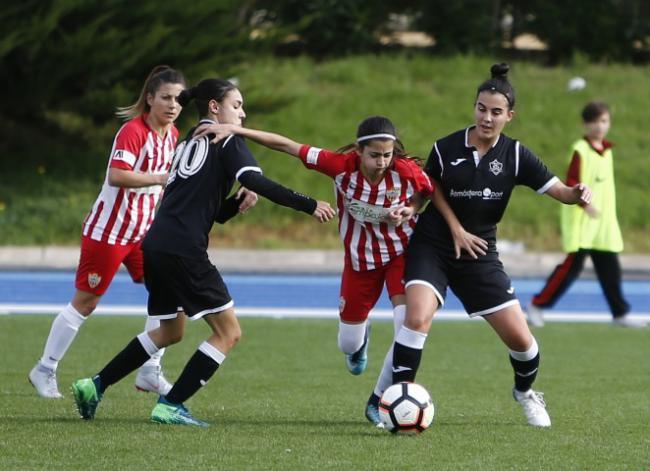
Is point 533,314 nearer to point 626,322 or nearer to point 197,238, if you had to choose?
point 626,322

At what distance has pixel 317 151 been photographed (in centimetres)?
612

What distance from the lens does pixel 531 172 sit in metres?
6.22

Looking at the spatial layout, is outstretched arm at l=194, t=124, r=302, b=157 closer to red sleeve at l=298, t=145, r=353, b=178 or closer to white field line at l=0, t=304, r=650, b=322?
red sleeve at l=298, t=145, r=353, b=178

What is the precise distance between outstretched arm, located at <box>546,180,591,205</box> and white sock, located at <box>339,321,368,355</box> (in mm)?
1341

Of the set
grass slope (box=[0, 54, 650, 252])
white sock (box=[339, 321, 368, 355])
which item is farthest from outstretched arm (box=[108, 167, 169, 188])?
grass slope (box=[0, 54, 650, 252])

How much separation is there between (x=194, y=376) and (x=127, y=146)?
161 cm

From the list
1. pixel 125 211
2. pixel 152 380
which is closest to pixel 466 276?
pixel 152 380

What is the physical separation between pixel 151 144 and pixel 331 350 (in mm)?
3065

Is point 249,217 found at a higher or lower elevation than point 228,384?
lower

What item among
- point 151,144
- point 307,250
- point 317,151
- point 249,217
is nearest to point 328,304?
point 307,250

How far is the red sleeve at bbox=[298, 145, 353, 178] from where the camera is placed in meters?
6.11

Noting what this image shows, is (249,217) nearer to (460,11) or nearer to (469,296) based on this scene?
(460,11)

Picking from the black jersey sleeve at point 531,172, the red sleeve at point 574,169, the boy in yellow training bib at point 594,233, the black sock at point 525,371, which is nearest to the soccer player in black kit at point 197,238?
the black jersey sleeve at point 531,172

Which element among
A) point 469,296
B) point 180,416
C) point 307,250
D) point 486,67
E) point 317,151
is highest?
point 317,151
